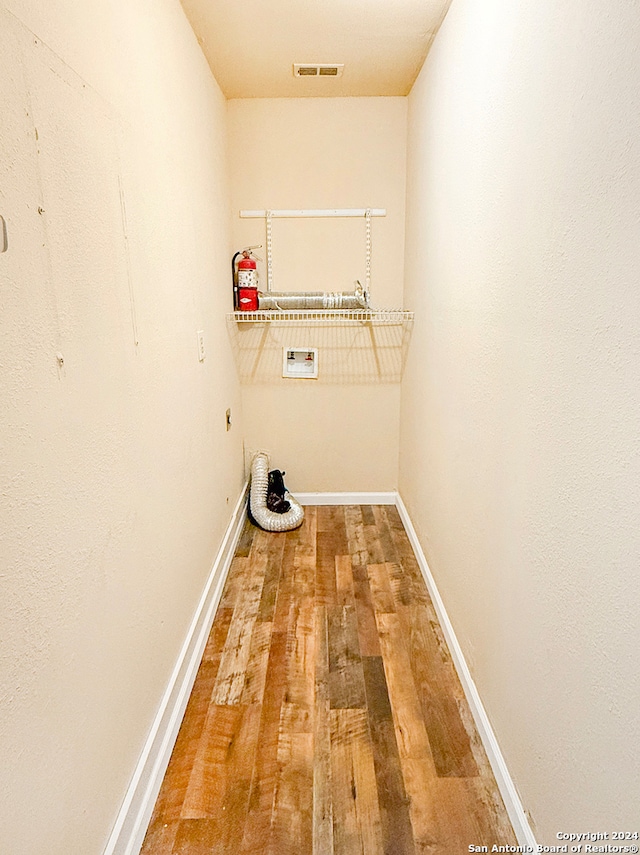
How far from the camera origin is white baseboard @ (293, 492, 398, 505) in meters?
3.40

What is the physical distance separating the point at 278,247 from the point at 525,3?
1.95 metres

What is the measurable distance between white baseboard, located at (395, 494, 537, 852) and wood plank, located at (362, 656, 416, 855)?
0.89 feet

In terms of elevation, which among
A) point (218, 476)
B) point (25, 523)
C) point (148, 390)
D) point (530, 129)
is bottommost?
point (218, 476)

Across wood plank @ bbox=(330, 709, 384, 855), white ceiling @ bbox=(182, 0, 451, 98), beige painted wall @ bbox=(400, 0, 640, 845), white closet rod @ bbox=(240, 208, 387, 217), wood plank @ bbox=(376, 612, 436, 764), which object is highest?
white ceiling @ bbox=(182, 0, 451, 98)

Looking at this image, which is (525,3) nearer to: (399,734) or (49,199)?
(49,199)

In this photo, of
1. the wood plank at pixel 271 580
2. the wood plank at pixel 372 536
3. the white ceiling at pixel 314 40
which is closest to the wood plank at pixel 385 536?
the wood plank at pixel 372 536

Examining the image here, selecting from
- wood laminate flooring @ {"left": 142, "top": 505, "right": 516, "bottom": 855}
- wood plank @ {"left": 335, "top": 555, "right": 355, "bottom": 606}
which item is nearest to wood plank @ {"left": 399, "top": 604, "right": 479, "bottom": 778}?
wood laminate flooring @ {"left": 142, "top": 505, "right": 516, "bottom": 855}

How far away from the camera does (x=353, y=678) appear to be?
6.23 ft

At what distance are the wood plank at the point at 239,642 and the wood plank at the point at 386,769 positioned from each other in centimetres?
47

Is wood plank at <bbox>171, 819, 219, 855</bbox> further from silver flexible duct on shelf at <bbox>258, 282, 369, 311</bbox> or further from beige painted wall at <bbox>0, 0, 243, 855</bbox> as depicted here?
silver flexible duct on shelf at <bbox>258, 282, 369, 311</bbox>

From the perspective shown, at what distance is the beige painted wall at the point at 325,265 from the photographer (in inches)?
113

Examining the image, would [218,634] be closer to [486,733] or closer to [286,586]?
[286,586]

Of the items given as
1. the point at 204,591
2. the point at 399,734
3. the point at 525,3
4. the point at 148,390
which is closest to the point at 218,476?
the point at 204,591

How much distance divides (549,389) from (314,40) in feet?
6.41
